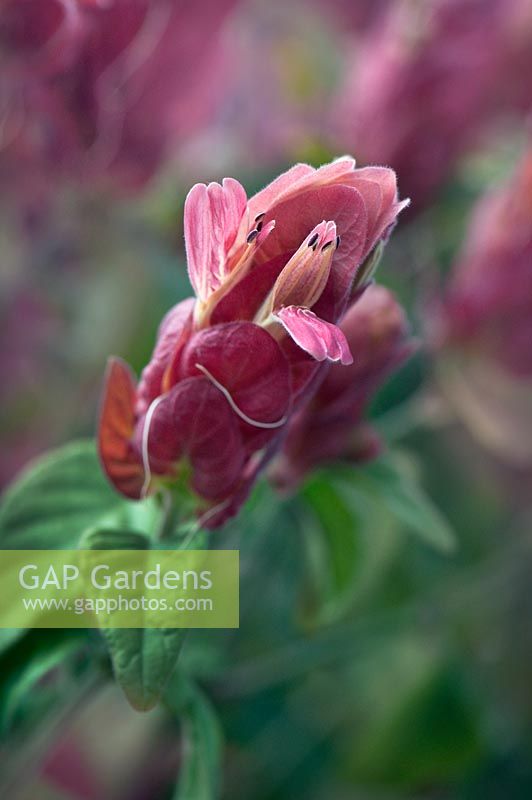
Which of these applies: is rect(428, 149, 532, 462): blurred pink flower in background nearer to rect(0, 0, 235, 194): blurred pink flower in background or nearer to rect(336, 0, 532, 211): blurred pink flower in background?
rect(336, 0, 532, 211): blurred pink flower in background

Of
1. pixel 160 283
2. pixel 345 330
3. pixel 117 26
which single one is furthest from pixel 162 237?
pixel 345 330

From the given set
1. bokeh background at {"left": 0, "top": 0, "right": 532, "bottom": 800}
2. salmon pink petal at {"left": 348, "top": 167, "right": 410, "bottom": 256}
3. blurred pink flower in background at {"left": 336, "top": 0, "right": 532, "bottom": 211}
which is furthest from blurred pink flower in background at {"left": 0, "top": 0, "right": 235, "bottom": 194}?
salmon pink petal at {"left": 348, "top": 167, "right": 410, "bottom": 256}

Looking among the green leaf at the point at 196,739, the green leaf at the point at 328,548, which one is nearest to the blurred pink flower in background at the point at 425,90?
the green leaf at the point at 328,548

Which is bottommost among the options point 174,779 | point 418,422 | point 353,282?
point 174,779

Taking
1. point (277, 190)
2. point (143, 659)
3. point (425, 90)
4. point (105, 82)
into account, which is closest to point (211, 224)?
point (277, 190)

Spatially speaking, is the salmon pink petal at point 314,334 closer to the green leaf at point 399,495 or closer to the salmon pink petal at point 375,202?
the salmon pink petal at point 375,202

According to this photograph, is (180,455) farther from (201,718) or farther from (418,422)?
(418,422)

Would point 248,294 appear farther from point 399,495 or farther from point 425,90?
point 425,90

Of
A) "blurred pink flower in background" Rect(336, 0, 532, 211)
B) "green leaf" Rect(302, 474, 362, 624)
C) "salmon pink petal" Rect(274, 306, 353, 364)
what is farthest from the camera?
"blurred pink flower in background" Rect(336, 0, 532, 211)
